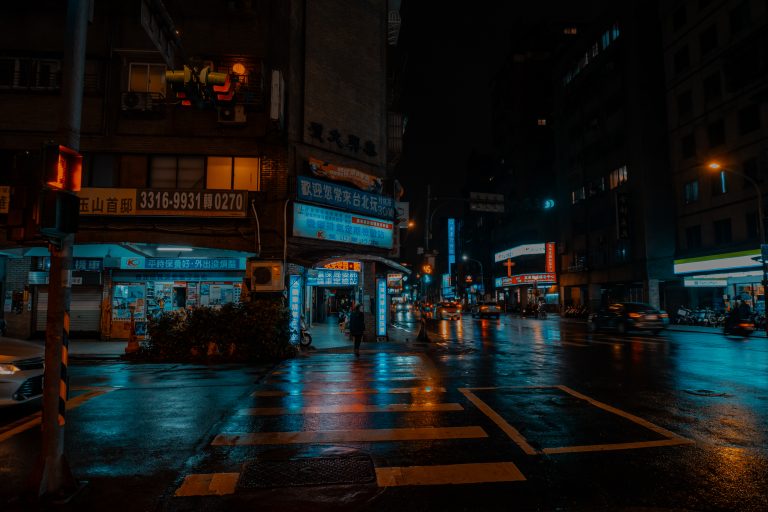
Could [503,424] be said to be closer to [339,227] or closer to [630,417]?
[630,417]

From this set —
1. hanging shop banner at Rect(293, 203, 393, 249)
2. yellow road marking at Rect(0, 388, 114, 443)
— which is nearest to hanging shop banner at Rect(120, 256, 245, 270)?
hanging shop banner at Rect(293, 203, 393, 249)

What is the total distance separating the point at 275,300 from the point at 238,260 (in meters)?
5.38

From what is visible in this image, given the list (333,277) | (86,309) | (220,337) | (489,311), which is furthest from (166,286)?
(489,311)

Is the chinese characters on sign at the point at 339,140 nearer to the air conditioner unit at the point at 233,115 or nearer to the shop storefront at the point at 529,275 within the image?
the air conditioner unit at the point at 233,115

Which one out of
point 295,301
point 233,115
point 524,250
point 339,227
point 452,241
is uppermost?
point 452,241

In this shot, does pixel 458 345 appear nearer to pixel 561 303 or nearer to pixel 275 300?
pixel 275 300

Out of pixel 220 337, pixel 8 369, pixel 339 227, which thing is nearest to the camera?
pixel 8 369

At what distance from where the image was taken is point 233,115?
19547mm

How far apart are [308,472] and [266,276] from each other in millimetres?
13259

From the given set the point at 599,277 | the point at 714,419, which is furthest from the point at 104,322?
the point at 599,277

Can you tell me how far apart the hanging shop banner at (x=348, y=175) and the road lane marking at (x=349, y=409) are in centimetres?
1263

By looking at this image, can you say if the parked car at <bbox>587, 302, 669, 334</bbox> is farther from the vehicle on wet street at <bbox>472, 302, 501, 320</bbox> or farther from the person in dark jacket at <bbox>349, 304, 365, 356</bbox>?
the vehicle on wet street at <bbox>472, 302, 501, 320</bbox>

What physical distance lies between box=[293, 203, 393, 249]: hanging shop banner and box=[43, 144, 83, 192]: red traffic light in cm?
1356

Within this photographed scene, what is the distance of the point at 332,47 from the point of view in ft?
70.9
